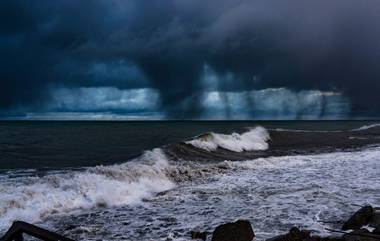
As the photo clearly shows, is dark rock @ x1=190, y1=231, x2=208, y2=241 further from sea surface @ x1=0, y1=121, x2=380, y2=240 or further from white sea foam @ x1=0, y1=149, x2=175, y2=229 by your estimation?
white sea foam @ x1=0, y1=149, x2=175, y2=229

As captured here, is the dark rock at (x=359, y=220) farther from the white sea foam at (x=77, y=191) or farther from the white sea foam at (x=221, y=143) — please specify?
the white sea foam at (x=221, y=143)

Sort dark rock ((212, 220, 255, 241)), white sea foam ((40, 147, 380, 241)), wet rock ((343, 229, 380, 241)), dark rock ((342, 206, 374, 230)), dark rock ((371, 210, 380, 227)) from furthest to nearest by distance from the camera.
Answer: white sea foam ((40, 147, 380, 241)), dark rock ((342, 206, 374, 230)), dark rock ((371, 210, 380, 227)), dark rock ((212, 220, 255, 241)), wet rock ((343, 229, 380, 241))

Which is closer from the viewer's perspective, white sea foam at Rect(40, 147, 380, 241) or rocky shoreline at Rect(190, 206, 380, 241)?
rocky shoreline at Rect(190, 206, 380, 241)

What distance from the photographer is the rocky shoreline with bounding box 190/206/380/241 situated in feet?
23.4

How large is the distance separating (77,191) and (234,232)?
7.01 meters

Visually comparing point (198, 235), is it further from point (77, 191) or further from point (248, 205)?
point (77, 191)

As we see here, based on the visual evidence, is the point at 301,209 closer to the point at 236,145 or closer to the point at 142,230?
the point at 142,230

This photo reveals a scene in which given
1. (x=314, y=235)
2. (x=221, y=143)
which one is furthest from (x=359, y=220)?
(x=221, y=143)

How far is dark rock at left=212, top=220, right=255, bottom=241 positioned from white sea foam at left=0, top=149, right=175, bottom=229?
5.44m

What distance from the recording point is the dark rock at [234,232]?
7375mm

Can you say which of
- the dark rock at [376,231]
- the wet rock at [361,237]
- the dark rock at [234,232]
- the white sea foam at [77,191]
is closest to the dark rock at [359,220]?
the dark rock at [376,231]

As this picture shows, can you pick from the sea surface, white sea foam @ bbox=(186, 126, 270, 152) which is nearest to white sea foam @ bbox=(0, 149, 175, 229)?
the sea surface

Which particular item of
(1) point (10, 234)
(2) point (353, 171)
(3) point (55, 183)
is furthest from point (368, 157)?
(1) point (10, 234)

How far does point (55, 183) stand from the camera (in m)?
13.5
